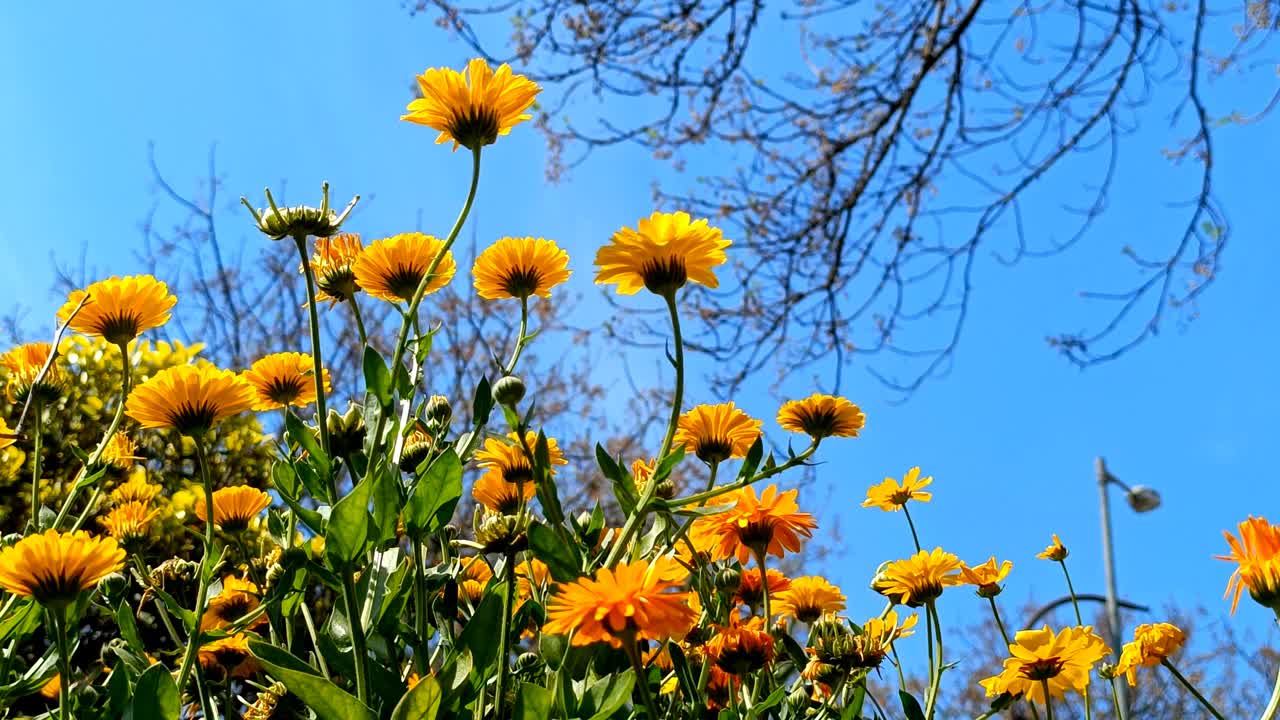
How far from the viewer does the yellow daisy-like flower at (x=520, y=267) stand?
1180 mm

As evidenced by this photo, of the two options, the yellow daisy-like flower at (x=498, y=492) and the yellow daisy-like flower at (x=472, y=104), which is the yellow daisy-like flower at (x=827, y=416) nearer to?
the yellow daisy-like flower at (x=498, y=492)

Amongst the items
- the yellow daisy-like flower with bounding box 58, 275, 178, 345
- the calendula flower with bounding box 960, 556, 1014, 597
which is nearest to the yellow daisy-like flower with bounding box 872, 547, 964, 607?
the calendula flower with bounding box 960, 556, 1014, 597

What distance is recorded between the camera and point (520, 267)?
119 centimetres

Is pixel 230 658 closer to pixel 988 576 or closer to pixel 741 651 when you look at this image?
pixel 741 651

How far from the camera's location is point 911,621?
4.68 feet

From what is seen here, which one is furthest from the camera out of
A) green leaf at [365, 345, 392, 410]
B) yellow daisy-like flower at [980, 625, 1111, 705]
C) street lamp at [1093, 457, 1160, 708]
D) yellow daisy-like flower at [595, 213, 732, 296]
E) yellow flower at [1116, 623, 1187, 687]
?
street lamp at [1093, 457, 1160, 708]

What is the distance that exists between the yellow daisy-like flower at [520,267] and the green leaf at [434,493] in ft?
1.18

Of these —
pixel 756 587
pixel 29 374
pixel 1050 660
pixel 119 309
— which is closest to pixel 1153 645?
pixel 1050 660

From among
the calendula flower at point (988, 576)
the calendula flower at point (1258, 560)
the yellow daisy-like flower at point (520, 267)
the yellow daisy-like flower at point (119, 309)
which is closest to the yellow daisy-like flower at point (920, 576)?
the calendula flower at point (988, 576)

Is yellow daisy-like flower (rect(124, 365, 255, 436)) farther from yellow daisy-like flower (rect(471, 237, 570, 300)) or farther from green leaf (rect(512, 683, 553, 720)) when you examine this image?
green leaf (rect(512, 683, 553, 720))

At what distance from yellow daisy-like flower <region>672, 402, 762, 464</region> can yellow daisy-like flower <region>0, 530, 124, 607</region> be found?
0.58 meters

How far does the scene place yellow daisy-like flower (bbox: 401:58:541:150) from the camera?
3.39ft

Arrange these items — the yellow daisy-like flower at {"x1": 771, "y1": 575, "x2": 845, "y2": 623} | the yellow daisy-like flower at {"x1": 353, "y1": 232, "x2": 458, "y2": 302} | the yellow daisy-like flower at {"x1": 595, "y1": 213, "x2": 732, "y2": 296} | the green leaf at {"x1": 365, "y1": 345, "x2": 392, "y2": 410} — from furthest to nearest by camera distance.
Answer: the yellow daisy-like flower at {"x1": 771, "y1": 575, "x2": 845, "y2": 623} < the yellow daisy-like flower at {"x1": 353, "y1": 232, "x2": 458, "y2": 302} < the yellow daisy-like flower at {"x1": 595, "y1": 213, "x2": 732, "y2": 296} < the green leaf at {"x1": 365, "y1": 345, "x2": 392, "y2": 410}

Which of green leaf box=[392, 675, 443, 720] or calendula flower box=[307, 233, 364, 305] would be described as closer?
green leaf box=[392, 675, 443, 720]
